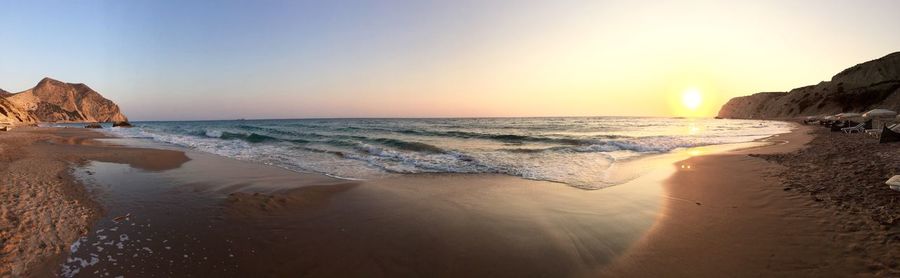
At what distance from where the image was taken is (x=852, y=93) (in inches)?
2562

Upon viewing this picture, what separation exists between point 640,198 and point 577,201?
1557 millimetres

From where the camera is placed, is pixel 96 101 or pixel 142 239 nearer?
pixel 142 239

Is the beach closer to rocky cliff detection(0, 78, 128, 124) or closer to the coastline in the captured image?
the coastline

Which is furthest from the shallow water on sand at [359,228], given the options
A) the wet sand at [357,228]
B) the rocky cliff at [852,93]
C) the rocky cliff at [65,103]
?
the rocky cliff at [65,103]

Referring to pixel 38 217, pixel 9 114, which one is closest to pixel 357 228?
pixel 38 217

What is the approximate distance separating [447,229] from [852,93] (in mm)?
96957

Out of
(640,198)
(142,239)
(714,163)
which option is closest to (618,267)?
(640,198)

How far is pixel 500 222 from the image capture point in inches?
253

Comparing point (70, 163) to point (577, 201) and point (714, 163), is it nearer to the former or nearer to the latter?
point (577, 201)

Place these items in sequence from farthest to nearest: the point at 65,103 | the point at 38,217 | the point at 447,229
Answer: the point at 65,103 < the point at 38,217 < the point at 447,229

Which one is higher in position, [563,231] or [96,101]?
[96,101]

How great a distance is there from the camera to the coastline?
13.6 ft

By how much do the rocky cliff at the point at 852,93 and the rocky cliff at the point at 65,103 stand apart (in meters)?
213

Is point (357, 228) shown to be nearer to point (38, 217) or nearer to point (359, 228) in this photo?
point (359, 228)
